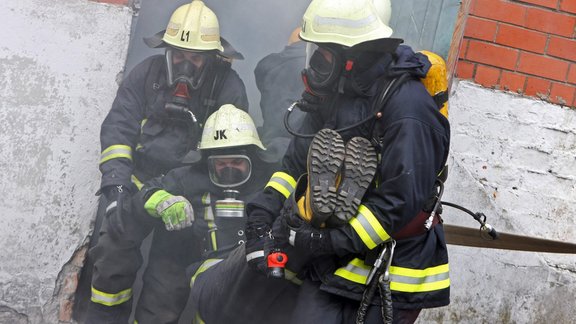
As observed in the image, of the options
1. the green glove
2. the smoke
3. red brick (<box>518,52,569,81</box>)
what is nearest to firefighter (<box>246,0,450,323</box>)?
the green glove

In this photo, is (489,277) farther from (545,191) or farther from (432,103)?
(432,103)

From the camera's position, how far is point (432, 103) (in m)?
3.18

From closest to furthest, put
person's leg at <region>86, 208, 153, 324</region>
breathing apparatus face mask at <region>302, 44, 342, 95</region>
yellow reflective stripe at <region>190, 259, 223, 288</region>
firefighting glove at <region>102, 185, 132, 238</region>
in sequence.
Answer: breathing apparatus face mask at <region>302, 44, 342, 95</region>
yellow reflective stripe at <region>190, 259, 223, 288</region>
firefighting glove at <region>102, 185, 132, 238</region>
person's leg at <region>86, 208, 153, 324</region>

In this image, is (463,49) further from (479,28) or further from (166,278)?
(166,278)

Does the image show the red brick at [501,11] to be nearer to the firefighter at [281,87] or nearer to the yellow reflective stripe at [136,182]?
the firefighter at [281,87]

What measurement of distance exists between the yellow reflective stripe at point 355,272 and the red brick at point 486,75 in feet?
7.21

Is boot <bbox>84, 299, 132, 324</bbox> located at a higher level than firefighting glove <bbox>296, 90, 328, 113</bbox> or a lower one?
lower

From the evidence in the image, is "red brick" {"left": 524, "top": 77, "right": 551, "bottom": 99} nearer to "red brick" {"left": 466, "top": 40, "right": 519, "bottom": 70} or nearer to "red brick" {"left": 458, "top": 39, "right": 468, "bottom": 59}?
"red brick" {"left": 466, "top": 40, "right": 519, "bottom": 70}

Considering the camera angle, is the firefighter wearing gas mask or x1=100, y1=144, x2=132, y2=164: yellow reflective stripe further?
x1=100, y1=144, x2=132, y2=164: yellow reflective stripe

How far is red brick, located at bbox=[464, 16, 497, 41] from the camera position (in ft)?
16.4

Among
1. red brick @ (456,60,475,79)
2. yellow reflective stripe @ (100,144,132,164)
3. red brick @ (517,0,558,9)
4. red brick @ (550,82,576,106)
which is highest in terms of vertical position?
red brick @ (517,0,558,9)

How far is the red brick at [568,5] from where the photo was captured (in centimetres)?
505

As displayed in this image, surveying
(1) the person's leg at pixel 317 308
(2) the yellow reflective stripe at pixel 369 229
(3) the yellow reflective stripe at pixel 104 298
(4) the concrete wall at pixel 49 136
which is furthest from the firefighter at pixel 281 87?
(2) the yellow reflective stripe at pixel 369 229

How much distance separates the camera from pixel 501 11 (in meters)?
5.01
